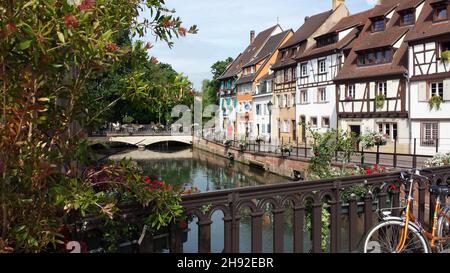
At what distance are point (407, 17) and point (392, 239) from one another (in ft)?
96.3

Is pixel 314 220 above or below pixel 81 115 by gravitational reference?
below

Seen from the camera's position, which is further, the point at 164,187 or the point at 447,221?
the point at 447,221

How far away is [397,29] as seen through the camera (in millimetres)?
30312

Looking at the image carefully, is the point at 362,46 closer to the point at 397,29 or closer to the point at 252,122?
the point at 397,29

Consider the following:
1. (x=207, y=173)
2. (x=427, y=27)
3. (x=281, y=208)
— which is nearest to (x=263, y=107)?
(x=207, y=173)

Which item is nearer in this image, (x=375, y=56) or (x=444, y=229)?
(x=444, y=229)

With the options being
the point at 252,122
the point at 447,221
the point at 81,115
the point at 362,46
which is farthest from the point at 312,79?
the point at 81,115

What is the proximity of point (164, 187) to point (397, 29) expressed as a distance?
3108cm

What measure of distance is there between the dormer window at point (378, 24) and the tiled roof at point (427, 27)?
3595mm

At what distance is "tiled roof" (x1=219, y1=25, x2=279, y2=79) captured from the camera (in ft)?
192

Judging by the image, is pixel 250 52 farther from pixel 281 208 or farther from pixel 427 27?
pixel 281 208

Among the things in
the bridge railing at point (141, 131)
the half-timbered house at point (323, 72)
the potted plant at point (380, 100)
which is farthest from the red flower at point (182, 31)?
the bridge railing at point (141, 131)

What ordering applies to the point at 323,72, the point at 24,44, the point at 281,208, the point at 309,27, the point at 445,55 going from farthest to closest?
the point at 309,27 → the point at 323,72 → the point at 445,55 → the point at 281,208 → the point at 24,44

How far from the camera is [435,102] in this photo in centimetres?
2572
